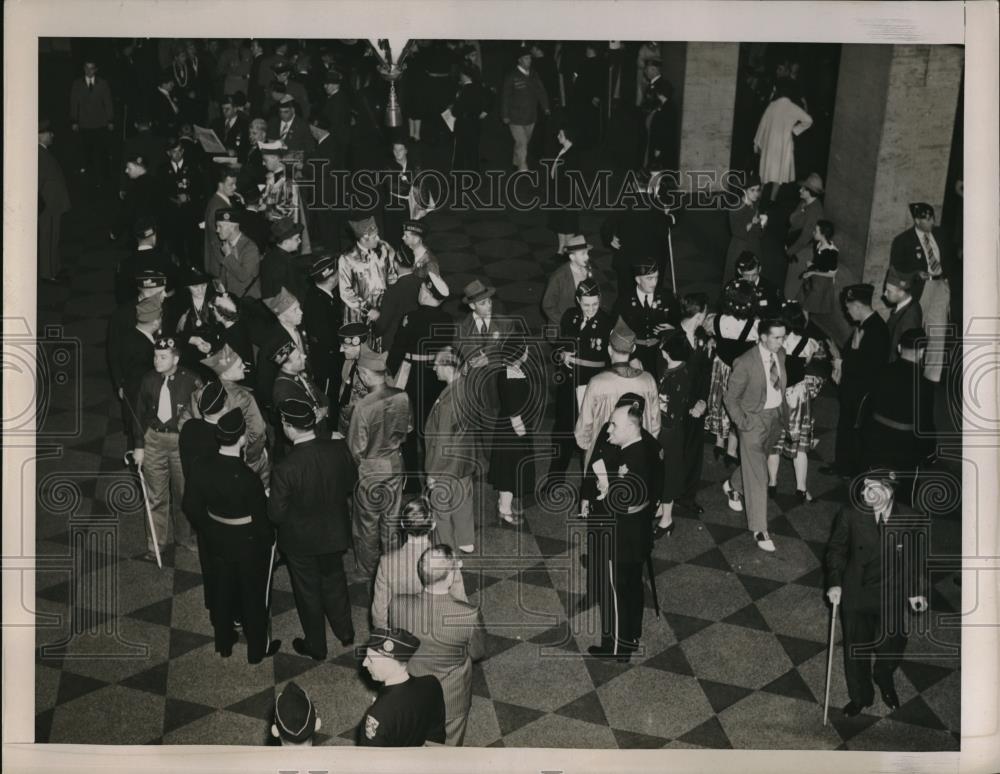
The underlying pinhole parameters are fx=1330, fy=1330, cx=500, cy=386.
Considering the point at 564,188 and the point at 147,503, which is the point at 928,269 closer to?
the point at 564,188

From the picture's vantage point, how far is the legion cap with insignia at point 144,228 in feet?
34.6

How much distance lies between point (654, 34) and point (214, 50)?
41.4 feet

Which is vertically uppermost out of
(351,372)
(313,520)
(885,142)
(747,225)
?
(885,142)

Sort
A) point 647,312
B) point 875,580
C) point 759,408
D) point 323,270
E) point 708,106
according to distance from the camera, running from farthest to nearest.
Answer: point 708,106 → point 323,270 → point 647,312 → point 759,408 → point 875,580

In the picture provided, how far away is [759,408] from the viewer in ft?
30.1

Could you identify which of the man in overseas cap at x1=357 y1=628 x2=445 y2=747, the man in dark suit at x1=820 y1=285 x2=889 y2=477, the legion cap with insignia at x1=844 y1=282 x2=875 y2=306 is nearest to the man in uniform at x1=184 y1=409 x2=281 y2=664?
the man in overseas cap at x1=357 y1=628 x2=445 y2=747

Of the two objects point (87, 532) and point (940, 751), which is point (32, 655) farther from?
point (940, 751)

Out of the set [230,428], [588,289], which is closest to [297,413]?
[230,428]

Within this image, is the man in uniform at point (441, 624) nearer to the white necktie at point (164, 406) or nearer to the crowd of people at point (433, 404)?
the crowd of people at point (433, 404)

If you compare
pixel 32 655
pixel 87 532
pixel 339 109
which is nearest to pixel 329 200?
pixel 339 109

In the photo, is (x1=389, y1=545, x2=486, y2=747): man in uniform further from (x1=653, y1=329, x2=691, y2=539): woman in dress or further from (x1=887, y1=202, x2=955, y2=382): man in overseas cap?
(x1=887, y1=202, x2=955, y2=382): man in overseas cap

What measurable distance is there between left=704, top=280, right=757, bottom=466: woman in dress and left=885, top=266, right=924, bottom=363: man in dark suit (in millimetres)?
1043

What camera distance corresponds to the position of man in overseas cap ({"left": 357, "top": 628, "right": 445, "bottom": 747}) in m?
6.41

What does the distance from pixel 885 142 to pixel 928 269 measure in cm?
126
